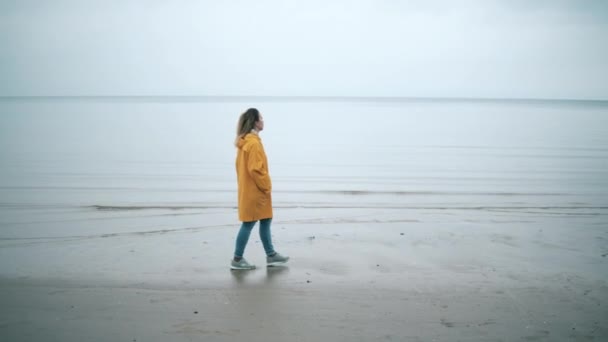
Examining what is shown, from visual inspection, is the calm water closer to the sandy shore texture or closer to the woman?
the sandy shore texture

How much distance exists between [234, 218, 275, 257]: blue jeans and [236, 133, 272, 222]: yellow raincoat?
0.54 ft

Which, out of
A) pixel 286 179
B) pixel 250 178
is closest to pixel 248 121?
pixel 250 178

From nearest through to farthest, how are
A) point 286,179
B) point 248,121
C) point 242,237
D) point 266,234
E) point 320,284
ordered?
point 320,284, point 248,121, point 242,237, point 266,234, point 286,179

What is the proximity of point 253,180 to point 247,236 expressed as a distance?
749 millimetres

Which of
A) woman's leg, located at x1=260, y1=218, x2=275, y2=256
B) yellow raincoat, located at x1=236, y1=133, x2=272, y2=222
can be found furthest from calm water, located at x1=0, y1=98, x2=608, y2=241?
yellow raincoat, located at x1=236, y1=133, x2=272, y2=222

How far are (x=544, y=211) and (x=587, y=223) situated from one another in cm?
120

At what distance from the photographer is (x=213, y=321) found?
4645 millimetres

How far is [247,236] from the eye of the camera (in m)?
6.25

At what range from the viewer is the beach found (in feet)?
15.1

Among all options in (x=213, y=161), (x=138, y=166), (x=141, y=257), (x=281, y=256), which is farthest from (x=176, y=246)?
(x=213, y=161)

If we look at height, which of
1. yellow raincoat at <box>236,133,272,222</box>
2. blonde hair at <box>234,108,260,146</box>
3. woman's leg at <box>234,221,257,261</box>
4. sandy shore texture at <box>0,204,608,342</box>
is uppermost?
blonde hair at <box>234,108,260,146</box>

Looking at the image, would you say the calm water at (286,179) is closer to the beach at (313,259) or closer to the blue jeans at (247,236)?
the beach at (313,259)

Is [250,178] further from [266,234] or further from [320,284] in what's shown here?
[320,284]

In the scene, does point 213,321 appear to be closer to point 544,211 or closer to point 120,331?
point 120,331
